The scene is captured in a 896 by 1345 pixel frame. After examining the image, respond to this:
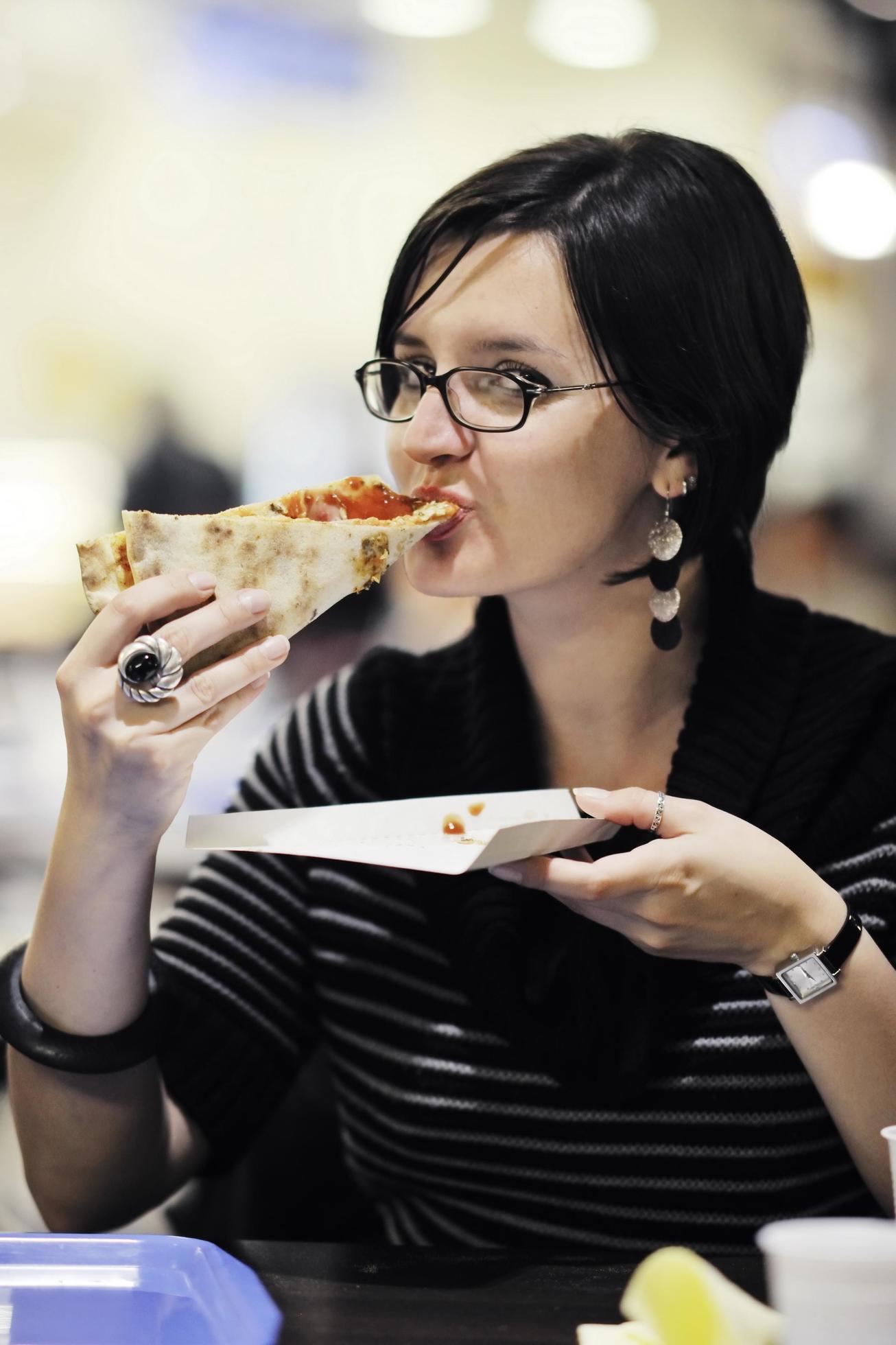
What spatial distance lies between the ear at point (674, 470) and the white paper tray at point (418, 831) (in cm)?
43

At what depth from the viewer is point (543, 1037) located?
153 centimetres

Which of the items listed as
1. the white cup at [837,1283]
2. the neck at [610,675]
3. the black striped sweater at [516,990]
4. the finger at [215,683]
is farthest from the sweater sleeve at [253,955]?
the white cup at [837,1283]

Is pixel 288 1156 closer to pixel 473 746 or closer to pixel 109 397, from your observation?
pixel 473 746

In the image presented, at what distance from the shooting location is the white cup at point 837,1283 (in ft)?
2.65

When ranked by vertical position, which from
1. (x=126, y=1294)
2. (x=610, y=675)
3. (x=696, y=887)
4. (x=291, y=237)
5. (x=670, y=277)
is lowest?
(x=126, y=1294)

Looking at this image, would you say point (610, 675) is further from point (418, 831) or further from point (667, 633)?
point (418, 831)

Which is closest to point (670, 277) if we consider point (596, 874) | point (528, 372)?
point (528, 372)

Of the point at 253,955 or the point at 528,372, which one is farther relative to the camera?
the point at 253,955

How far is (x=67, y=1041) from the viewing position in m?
1.46

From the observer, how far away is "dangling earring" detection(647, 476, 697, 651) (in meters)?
1.61

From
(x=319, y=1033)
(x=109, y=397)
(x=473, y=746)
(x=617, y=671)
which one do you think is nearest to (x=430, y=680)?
(x=473, y=746)

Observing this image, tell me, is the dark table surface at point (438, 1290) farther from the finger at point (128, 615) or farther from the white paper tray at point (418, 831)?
the finger at point (128, 615)

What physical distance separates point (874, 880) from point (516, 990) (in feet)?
1.56

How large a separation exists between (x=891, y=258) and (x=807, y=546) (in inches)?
22.7
